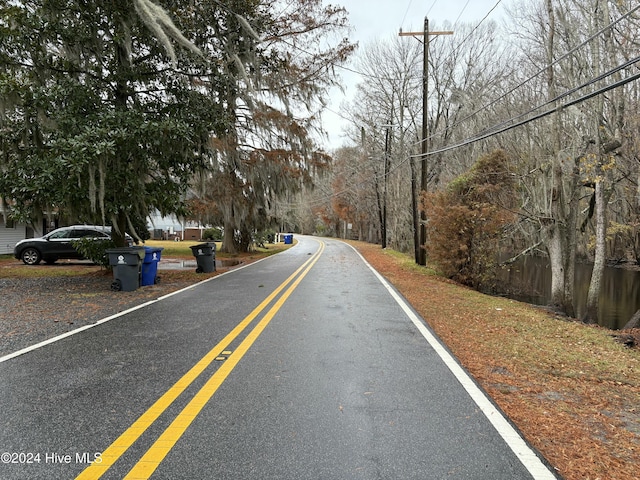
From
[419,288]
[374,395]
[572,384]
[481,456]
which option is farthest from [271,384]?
[419,288]

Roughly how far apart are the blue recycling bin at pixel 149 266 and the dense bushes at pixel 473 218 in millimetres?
9442

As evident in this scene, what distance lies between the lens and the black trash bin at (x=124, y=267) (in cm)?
1014

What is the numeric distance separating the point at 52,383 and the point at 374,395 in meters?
3.13

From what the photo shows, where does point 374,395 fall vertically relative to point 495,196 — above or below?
below

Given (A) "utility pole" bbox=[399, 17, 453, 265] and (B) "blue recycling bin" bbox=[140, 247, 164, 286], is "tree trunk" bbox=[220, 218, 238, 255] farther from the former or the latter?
(B) "blue recycling bin" bbox=[140, 247, 164, 286]

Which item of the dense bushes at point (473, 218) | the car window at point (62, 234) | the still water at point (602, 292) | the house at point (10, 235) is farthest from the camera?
the house at point (10, 235)

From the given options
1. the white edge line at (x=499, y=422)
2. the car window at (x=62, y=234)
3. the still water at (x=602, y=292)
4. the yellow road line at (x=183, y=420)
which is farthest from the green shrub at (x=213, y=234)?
the white edge line at (x=499, y=422)

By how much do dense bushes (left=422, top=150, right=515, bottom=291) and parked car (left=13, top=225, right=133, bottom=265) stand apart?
11976 millimetres

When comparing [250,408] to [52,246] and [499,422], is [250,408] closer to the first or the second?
[499,422]

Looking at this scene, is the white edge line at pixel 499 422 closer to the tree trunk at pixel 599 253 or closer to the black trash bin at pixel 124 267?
the black trash bin at pixel 124 267

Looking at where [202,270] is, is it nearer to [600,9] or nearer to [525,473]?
[525,473]

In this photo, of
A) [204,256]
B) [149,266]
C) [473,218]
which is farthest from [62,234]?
[473,218]

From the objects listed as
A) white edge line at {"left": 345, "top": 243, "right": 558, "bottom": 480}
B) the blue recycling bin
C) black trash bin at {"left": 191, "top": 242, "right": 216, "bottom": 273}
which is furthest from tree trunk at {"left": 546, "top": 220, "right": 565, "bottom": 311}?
the blue recycling bin

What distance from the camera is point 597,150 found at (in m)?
12.1
